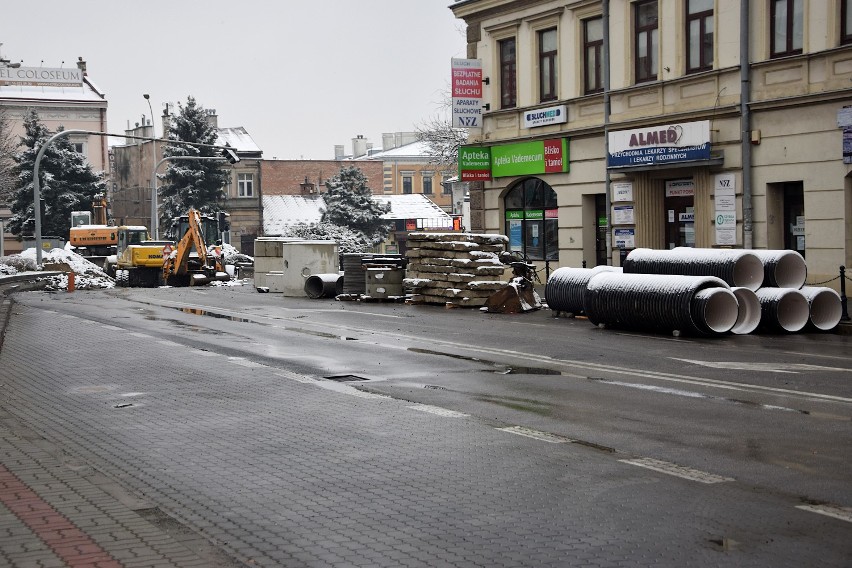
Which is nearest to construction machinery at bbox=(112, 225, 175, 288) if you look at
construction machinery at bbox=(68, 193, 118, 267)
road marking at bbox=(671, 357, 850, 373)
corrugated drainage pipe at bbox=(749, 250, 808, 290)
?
Result: construction machinery at bbox=(68, 193, 118, 267)

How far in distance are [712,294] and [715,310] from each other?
24.0 inches

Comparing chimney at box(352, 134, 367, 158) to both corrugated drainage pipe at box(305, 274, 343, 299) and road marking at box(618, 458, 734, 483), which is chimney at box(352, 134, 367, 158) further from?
road marking at box(618, 458, 734, 483)

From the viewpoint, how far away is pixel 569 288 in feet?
74.2

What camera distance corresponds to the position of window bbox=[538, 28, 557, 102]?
108ft

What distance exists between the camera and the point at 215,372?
13.7 meters

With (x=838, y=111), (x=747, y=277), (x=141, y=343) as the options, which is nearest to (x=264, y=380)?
(x=141, y=343)

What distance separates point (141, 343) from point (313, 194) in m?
84.4

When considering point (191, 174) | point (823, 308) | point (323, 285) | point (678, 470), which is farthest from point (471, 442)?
point (191, 174)

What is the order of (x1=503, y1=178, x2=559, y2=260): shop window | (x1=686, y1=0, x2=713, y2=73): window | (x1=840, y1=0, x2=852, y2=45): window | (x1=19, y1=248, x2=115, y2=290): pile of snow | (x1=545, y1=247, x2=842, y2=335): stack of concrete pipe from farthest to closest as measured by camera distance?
(x1=19, y1=248, x2=115, y2=290): pile of snow
(x1=503, y1=178, x2=559, y2=260): shop window
(x1=686, y1=0, x2=713, y2=73): window
(x1=840, y1=0, x2=852, y2=45): window
(x1=545, y1=247, x2=842, y2=335): stack of concrete pipe

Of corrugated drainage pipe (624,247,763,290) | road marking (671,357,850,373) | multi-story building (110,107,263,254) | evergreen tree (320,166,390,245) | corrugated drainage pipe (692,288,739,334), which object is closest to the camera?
road marking (671,357,850,373)

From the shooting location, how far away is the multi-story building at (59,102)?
319 feet

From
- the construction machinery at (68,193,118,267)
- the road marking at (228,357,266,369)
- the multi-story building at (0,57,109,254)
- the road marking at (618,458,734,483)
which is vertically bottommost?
the road marking at (618,458,734,483)

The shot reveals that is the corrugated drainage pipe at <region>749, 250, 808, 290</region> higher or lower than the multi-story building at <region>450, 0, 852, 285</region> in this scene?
lower

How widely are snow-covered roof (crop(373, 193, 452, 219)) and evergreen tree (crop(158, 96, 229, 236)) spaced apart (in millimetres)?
20137
